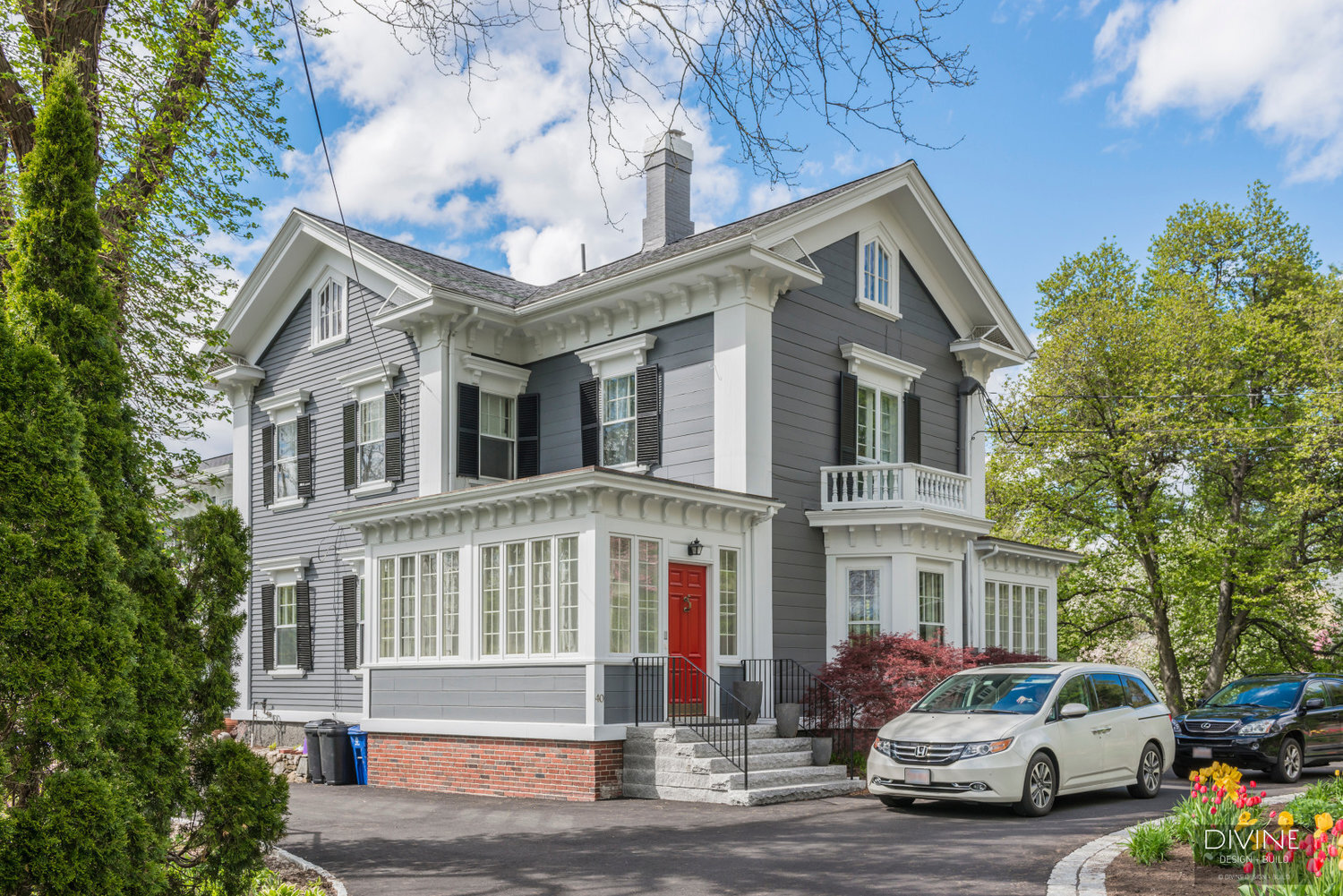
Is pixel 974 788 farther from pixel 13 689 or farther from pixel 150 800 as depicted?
pixel 13 689

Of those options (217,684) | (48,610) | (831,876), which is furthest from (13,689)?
(831,876)

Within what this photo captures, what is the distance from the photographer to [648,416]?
19.1 m

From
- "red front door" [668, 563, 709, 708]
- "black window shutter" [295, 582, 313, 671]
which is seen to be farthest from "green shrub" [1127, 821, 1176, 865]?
"black window shutter" [295, 582, 313, 671]

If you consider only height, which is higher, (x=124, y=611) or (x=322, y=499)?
(x=322, y=499)

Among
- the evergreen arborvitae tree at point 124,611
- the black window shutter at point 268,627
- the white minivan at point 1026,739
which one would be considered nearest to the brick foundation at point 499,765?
the white minivan at point 1026,739

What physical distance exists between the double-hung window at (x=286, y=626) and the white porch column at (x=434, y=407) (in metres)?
5.57

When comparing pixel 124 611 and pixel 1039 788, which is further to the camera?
pixel 1039 788

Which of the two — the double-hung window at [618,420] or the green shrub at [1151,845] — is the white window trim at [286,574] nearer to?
the double-hung window at [618,420]

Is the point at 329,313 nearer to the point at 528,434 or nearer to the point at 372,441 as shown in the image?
the point at 372,441

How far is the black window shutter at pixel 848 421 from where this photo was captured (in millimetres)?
19703

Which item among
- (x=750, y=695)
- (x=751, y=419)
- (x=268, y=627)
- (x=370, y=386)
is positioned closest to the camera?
(x=750, y=695)

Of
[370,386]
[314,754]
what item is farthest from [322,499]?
[314,754]

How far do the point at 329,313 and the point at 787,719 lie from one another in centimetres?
1338

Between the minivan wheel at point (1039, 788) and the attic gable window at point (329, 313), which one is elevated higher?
the attic gable window at point (329, 313)
